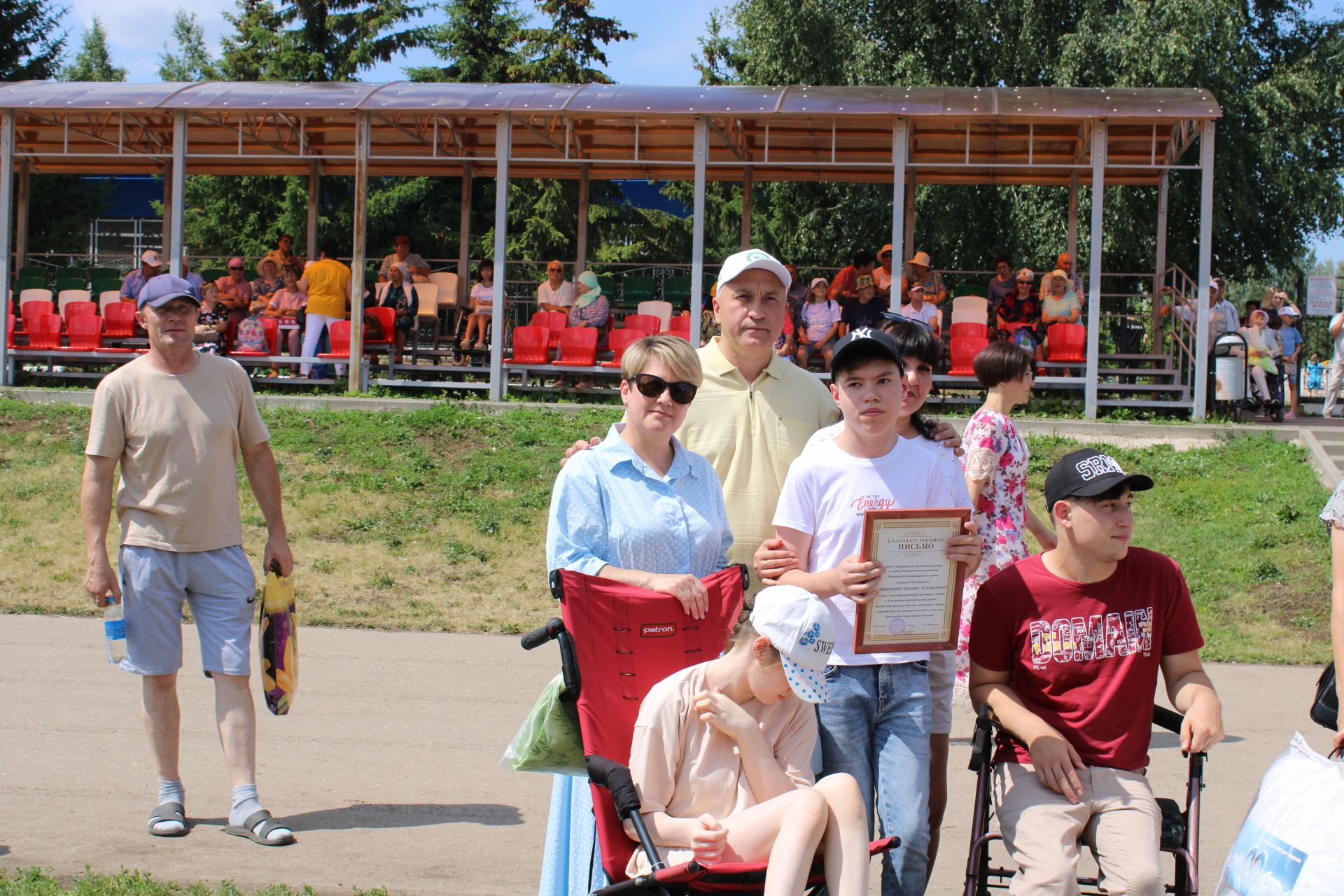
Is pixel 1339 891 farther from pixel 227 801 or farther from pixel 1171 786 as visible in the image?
pixel 227 801

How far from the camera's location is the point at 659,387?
3906 millimetres

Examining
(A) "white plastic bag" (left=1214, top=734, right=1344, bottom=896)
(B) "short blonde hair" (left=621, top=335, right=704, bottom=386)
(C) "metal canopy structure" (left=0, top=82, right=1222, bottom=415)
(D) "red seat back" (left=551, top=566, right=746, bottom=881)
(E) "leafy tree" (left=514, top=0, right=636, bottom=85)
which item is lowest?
(A) "white plastic bag" (left=1214, top=734, right=1344, bottom=896)

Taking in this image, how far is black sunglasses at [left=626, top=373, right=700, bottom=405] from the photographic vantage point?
12.8ft

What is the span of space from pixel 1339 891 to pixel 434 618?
6859 millimetres

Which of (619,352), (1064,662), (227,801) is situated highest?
(619,352)

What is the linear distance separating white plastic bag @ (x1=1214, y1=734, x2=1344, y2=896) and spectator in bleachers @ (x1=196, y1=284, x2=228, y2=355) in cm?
1511

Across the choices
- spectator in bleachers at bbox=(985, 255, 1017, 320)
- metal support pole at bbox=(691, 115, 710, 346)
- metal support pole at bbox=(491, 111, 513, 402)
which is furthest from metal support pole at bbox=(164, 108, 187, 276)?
spectator in bleachers at bbox=(985, 255, 1017, 320)

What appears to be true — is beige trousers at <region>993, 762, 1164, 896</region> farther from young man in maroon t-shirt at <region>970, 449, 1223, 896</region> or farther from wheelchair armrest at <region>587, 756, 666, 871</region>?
wheelchair armrest at <region>587, 756, 666, 871</region>

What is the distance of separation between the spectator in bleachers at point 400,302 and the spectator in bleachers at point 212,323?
211 cm

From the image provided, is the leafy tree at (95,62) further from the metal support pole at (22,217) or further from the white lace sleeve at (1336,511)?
the white lace sleeve at (1336,511)

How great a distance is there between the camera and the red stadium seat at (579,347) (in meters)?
16.4

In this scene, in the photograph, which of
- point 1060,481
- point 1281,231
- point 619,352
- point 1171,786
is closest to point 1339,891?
point 1060,481

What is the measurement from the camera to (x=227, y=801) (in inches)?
209

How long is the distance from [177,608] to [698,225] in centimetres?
1219
